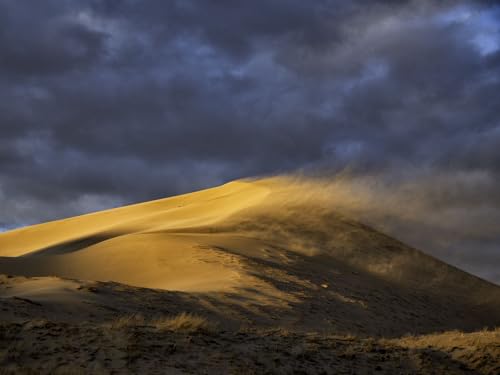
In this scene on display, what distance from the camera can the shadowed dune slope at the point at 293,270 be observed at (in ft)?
72.8

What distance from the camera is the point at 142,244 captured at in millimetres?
30609

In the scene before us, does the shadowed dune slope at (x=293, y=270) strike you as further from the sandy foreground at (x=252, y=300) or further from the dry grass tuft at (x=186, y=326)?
the dry grass tuft at (x=186, y=326)

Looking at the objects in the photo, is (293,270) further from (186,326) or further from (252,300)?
(186,326)

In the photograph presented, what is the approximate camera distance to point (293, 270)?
27.7 meters

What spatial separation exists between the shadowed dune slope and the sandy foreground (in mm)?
89

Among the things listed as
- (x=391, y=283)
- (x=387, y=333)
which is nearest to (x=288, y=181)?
(x=391, y=283)

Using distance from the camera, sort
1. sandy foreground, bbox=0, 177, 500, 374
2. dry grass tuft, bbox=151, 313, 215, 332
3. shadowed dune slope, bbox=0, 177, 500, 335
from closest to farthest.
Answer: sandy foreground, bbox=0, 177, 500, 374 → dry grass tuft, bbox=151, 313, 215, 332 → shadowed dune slope, bbox=0, 177, 500, 335

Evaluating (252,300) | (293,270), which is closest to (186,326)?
(252,300)

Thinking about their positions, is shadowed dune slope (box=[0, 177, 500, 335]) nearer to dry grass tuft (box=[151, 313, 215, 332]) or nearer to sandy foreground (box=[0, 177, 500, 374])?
sandy foreground (box=[0, 177, 500, 374])

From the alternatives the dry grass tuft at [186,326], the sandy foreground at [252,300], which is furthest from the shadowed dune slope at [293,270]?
the dry grass tuft at [186,326]

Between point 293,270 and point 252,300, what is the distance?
6.81 metres

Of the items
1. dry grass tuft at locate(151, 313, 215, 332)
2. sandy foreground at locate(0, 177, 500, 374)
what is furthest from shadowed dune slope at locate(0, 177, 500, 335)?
dry grass tuft at locate(151, 313, 215, 332)

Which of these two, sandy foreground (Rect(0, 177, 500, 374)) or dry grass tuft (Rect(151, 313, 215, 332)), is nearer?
sandy foreground (Rect(0, 177, 500, 374))

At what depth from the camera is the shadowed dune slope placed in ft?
72.8
